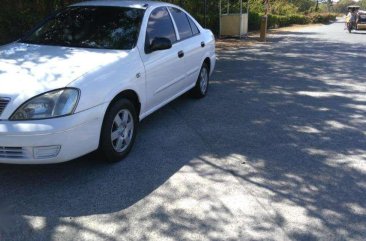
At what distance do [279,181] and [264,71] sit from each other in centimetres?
697

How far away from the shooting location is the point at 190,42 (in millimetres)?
6609

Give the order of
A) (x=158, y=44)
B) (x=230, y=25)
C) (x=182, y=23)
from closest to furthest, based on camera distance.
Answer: (x=158, y=44) → (x=182, y=23) → (x=230, y=25)

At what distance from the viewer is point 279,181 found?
4.36 meters

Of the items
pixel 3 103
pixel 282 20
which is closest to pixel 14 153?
pixel 3 103

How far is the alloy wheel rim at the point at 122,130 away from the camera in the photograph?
4.57 m

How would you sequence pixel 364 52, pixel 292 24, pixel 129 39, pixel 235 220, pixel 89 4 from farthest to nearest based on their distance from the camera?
pixel 292 24
pixel 364 52
pixel 89 4
pixel 129 39
pixel 235 220

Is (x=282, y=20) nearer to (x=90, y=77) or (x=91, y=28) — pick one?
(x=91, y=28)

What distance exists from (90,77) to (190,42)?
2.76m

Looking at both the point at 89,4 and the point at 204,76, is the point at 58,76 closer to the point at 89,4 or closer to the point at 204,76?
the point at 89,4

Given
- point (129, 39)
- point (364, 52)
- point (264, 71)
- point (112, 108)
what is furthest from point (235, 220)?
point (364, 52)

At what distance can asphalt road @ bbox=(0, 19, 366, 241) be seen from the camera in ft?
11.4

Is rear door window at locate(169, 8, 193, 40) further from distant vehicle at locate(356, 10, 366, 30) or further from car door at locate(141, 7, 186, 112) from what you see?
distant vehicle at locate(356, 10, 366, 30)

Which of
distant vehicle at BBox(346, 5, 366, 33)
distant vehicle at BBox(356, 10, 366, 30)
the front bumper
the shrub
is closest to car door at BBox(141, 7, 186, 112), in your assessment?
the front bumper

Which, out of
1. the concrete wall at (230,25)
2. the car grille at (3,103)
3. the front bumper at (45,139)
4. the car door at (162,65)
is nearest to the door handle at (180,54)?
the car door at (162,65)
